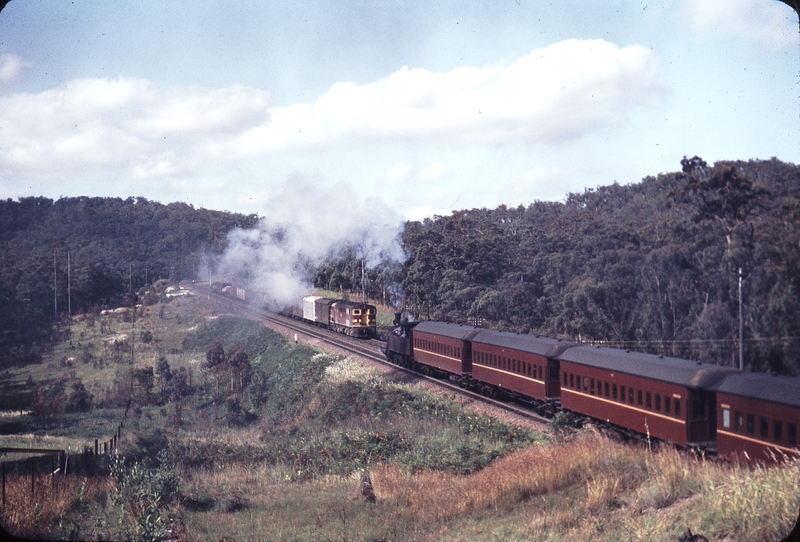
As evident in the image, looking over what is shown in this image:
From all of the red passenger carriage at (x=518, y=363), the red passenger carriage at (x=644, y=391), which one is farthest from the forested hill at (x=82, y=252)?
the red passenger carriage at (x=644, y=391)

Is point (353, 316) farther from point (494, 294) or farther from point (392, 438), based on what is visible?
point (392, 438)

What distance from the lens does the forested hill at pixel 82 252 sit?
4344 centimetres

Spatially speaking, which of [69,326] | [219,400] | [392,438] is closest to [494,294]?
[219,400]

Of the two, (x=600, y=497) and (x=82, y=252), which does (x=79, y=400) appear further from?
(x=600, y=497)

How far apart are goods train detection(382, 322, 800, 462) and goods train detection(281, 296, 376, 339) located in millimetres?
17660

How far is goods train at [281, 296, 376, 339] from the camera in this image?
4488cm

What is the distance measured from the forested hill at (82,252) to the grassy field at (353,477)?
12354 millimetres

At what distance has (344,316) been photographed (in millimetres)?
46406

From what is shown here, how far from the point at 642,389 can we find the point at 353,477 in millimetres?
7545

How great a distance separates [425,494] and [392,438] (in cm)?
659

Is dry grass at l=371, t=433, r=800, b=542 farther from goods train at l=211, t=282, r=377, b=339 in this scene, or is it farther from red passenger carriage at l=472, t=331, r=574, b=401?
goods train at l=211, t=282, r=377, b=339

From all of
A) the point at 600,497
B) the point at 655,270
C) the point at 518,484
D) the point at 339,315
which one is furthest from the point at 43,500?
the point at 339,315

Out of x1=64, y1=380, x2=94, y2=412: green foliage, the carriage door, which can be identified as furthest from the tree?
the carriage door

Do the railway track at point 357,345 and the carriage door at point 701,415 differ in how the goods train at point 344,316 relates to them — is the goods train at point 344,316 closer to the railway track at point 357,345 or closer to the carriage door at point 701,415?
the railway track at point 357,345
